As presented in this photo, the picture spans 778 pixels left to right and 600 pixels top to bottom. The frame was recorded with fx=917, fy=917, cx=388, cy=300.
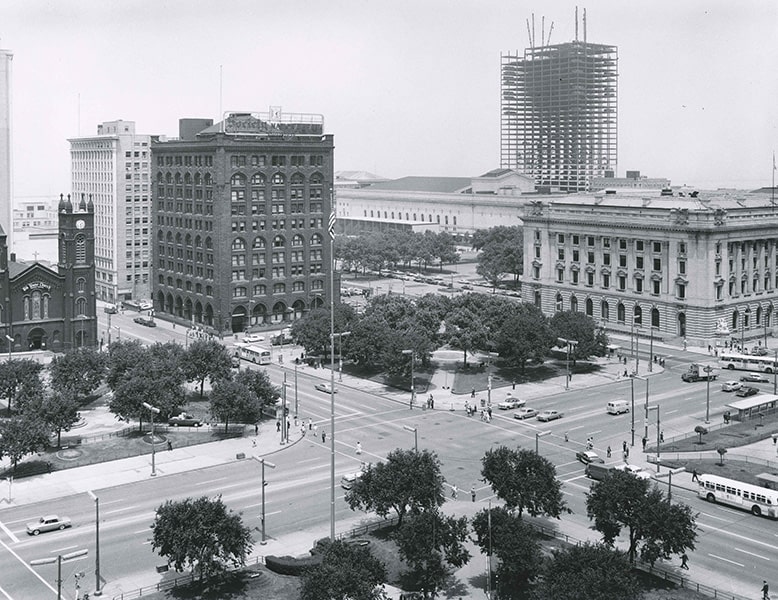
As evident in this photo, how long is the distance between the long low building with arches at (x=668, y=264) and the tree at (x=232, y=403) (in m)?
60.0

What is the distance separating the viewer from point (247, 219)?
14350 cm

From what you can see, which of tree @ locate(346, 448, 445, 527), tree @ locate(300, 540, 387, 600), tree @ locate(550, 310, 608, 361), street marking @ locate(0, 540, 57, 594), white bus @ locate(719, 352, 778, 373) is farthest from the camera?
tree @ locate(550, 310, 608, 361)

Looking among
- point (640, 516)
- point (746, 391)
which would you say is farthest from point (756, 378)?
point (640, 516)

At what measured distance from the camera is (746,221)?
442ft

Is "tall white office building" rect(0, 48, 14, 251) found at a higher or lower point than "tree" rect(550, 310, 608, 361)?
higher

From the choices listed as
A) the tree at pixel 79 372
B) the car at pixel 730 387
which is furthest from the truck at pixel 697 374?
the tree at pixel 79 372

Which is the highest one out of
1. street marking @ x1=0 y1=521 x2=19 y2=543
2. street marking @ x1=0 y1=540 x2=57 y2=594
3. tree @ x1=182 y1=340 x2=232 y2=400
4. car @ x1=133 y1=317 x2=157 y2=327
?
tree @ x1=182 y1=340 x2=232 y2=400

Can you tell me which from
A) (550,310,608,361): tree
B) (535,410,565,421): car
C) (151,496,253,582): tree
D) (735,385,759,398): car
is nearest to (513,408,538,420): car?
(535,410,565,421): car

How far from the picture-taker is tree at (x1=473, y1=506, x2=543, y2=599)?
50.8 m

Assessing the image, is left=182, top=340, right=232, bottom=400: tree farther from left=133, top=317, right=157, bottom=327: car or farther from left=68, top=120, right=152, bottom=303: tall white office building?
left=68, top=120, right=152, bottom=303: tall white office building

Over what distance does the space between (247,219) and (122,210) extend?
135ft

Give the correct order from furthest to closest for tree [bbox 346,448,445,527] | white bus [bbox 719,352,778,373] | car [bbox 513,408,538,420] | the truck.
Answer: white bus [bbox 719,352,778,373], the truck, car [bbox 513,408,538,420], tree [bbox 346,448,445,527]

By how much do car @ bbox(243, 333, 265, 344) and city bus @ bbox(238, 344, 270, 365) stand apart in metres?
7.22

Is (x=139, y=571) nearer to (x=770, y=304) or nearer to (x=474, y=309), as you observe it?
(x=474, y=309)
